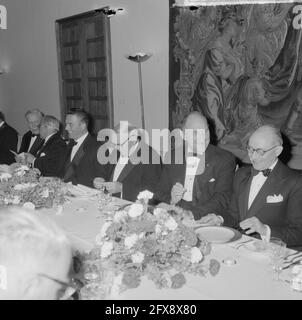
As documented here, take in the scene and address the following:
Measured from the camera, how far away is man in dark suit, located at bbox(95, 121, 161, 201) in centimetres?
421

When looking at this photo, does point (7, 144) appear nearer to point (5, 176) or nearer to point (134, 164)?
point (134, 164)

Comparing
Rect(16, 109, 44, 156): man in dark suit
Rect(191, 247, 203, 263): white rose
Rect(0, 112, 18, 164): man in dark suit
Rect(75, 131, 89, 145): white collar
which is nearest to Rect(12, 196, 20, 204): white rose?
Rect(191, 247, 203, 263): white rose

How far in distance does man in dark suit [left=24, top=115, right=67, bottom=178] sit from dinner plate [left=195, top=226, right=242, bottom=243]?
286 cm

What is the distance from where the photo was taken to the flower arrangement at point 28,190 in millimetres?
3240

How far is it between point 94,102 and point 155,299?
6.11 meters

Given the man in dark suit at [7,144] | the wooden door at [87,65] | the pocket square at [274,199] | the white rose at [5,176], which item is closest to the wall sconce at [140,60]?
the wooden door at [87,65]

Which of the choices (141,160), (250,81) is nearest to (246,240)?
(141,160)

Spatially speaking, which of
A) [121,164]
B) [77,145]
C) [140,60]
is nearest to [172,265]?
[121,164]

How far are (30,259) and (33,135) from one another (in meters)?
5.95

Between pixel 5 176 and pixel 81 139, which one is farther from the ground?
pixel 81 139

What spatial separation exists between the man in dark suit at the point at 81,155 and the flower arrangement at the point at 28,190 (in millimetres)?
1150

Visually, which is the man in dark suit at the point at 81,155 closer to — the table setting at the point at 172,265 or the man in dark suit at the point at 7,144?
the man in dark suit at the point at 7,144

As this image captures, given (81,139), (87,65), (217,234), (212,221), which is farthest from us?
(87,65)

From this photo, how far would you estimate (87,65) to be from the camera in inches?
303
